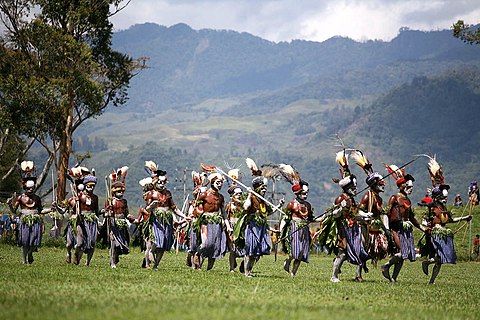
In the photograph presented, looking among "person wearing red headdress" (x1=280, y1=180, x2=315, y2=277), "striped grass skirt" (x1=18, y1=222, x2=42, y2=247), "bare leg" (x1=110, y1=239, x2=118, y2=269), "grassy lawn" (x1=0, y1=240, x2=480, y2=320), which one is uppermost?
"person wearing red headdress" (x1=280, y1=180, x2=315, y2=277)

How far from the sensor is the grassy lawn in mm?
11109

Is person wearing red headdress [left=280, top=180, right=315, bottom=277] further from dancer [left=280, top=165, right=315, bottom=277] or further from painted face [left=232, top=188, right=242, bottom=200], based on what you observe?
painted face [left=232, top=188, right=242, bottom=200]

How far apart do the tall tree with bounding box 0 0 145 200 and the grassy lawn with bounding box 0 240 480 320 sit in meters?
24.3

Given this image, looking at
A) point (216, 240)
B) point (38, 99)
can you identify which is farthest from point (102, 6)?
point (216, 240)

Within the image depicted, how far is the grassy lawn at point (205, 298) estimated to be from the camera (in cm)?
1111

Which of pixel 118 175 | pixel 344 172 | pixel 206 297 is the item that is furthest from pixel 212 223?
pixel 206 297

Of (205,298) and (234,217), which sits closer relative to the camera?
(205,298)

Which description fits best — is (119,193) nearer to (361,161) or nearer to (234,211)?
(234,211)

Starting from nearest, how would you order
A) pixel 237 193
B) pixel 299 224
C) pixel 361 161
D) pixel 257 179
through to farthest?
pixel 299 224 < pixel 361 161 < pixel 257 179 < pixel 237 193

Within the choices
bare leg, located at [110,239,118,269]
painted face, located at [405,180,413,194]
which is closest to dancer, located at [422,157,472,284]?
painted face, located at [405,180,413,194]

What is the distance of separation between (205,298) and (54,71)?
3194cm

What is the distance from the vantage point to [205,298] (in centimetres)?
1305

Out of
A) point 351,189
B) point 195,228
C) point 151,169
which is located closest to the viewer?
point 351,189

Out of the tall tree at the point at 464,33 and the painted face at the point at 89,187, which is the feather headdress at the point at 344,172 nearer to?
the painted face at the point at 89,187
